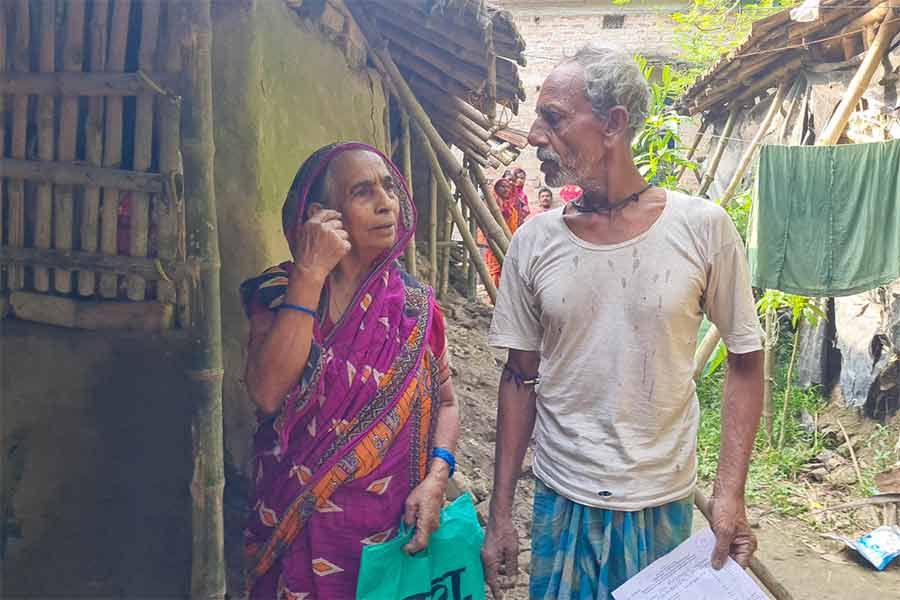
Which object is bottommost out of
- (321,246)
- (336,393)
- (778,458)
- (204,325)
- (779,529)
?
(779,529)

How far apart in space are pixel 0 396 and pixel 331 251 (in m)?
1.34

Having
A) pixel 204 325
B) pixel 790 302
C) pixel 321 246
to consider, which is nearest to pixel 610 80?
pixel 321 246

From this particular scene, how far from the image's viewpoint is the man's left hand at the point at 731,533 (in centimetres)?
157

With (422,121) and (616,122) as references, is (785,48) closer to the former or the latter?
(422,121)

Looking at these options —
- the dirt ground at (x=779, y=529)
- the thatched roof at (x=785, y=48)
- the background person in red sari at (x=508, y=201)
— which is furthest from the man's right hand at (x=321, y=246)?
the background person in red sari at (x=508, y=201)

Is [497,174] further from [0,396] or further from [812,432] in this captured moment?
[0,396]

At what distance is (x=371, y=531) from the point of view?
6.07 ft

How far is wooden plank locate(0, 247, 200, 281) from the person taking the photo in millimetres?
2199

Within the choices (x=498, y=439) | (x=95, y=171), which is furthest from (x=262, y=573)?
(x=95, y=171)

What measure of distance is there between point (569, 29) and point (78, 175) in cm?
1480

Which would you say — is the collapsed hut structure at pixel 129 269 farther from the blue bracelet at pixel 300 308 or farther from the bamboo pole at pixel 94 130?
the blue bracelet at pixel 300 308

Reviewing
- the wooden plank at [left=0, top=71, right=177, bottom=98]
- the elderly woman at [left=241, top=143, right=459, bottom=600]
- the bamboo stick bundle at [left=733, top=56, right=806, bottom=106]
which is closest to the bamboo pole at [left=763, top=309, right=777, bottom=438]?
the bamboo stick bundle at [left=733, top=56, right=806, bottom=106]

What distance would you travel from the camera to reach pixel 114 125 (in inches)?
86.3

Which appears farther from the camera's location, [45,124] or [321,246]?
[45,124]
